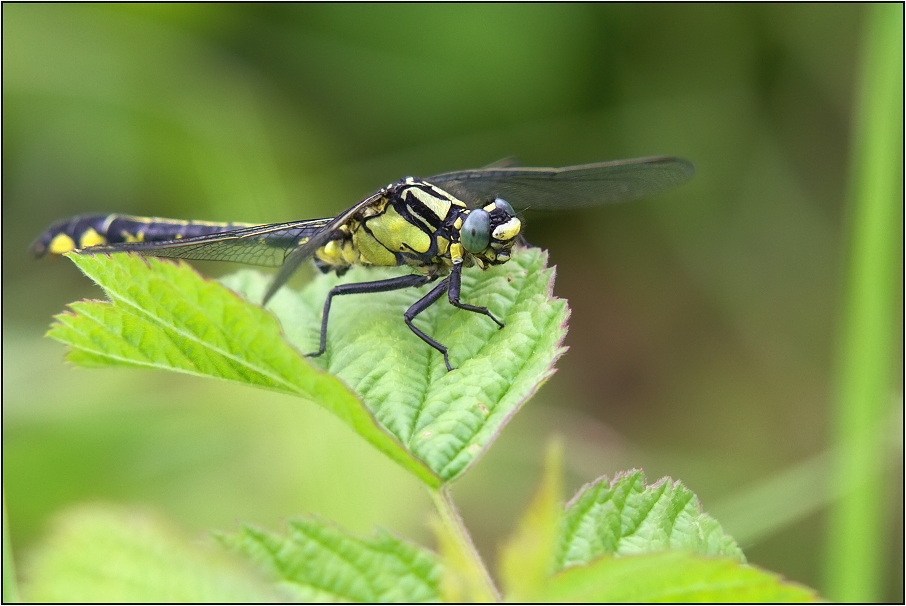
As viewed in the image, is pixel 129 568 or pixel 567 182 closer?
pixel 129 568

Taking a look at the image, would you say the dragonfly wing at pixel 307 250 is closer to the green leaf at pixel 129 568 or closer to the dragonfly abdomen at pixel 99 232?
the green leaf at pixel 129 568

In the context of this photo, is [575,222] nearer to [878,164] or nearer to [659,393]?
[659,393]

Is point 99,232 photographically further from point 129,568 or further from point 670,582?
point 670,582

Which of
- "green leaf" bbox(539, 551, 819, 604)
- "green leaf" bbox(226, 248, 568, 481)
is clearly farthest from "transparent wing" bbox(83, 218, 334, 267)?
"green leaf" bbox(539, 551, 819, 604)

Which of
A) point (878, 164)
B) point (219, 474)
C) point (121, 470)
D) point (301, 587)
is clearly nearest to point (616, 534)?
point (301, 587)

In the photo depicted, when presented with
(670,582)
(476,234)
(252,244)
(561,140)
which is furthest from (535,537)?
(561,140)

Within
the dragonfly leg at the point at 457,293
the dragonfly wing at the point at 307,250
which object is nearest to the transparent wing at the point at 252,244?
the dragonfly wing at the point at 307,250

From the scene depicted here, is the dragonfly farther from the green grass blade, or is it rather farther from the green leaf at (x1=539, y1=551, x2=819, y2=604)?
the green leaf at (x1=539, y1=551, x2=819, y2=604)

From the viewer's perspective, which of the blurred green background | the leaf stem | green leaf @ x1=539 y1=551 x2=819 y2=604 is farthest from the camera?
the blurred green background
